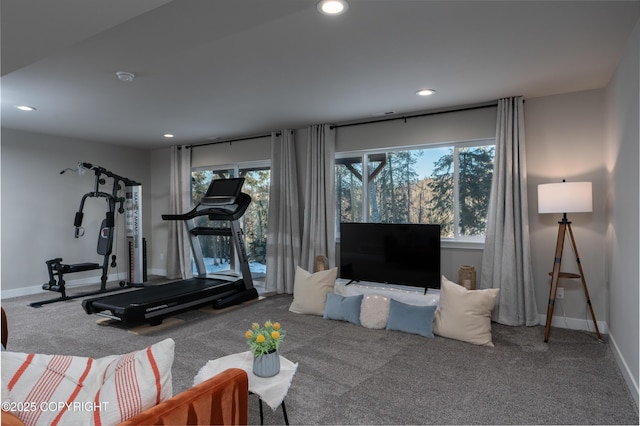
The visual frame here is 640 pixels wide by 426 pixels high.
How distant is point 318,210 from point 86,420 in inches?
168

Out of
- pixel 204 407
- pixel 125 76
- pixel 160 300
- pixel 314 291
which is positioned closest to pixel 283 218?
pixel 314 291

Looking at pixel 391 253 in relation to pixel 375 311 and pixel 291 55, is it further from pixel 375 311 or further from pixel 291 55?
pixel 291 55

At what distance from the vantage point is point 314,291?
14.6 feet

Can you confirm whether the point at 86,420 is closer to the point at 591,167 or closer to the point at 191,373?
the point at 191,373

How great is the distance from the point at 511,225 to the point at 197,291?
12.1ft

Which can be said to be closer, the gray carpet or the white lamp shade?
the gray carpet

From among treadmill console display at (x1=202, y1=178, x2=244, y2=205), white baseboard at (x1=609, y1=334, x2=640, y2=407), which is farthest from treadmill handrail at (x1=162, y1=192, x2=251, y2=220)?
white baseboard at (x1=609, y1=334, x2=640, y2=407)

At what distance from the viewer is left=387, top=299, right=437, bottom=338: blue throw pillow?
366cm

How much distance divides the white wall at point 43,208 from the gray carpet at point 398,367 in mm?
1474

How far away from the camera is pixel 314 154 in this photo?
17.3 ft

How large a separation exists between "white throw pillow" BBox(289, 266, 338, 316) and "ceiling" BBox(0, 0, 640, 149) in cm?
197

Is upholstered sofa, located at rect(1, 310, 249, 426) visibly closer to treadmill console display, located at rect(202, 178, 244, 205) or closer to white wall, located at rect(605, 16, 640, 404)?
white wall, located at rect(605, 16, 640, 404)

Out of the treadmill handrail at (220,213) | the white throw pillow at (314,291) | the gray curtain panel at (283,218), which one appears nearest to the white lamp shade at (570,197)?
the white throw pillow at (314,291)

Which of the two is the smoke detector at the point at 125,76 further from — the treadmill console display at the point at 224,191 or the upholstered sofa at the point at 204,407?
the upholstered sofa at the point at 204,407
